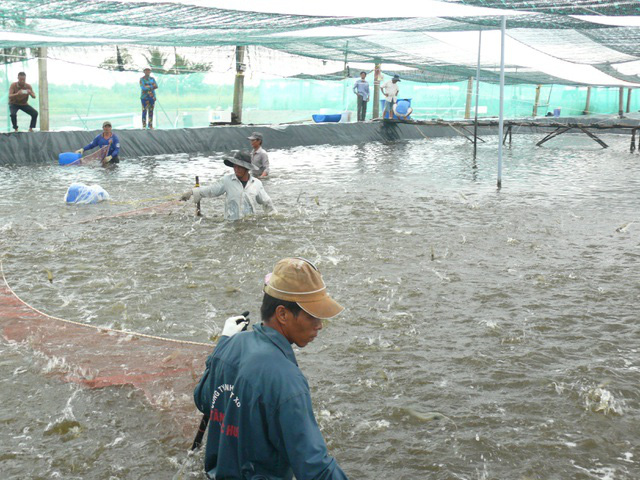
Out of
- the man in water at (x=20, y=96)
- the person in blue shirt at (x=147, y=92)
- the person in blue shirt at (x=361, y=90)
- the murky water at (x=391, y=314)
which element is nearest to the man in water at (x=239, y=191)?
the murky water at (x=391, y=314)

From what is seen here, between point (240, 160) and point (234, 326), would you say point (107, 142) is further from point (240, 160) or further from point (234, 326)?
point (234, 326)

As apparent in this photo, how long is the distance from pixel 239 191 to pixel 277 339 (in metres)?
7.09

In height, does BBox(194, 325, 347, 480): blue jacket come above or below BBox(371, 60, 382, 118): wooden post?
below

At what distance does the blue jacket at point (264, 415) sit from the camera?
7.20ft

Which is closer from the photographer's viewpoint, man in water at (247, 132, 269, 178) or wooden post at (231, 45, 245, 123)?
man in water at (247, 132, 269, 178)

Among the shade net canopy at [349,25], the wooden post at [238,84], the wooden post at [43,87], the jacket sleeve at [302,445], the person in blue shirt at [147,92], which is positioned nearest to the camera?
the jacket sleeve at [302,445]

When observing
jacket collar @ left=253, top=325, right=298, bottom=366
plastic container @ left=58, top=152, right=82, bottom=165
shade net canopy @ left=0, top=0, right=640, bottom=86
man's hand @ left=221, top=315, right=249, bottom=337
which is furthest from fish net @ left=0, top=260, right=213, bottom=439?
plastic container @ left=58, top=152, right=82, bottom=165

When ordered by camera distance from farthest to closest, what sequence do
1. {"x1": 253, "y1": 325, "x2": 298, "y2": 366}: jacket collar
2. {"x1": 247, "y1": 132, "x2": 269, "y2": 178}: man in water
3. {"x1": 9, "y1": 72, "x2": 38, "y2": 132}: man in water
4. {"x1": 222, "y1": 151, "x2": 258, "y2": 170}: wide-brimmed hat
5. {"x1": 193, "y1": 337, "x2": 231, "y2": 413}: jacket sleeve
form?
{"x1": 9, "y1": 72, "x2": 38, "y2": 132}: man in water < {"x1": 247, "y1": 132, "x2": 269, "y2": 178}: man in water < {"x1": 222, "y1": 151, "x2": 258, "y2": 170}: wide-brimmed hat < {"x1": 193, "y1": 337, "x2": 231, "y2": 413}: jacket sleeve < {"x1": 253, "y1": 325, "x2": 298, "y2": 366}: jacket collar

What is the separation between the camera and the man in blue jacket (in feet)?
7.22

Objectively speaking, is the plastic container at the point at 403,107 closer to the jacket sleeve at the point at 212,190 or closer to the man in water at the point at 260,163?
the man in water at the point at 260,163

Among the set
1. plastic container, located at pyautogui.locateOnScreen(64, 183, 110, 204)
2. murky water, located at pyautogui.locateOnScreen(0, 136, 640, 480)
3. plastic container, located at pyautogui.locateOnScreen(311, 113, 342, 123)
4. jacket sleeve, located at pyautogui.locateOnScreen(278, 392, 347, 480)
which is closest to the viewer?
jacket sleeve, located at pyautogui.locateOnScreen(278, 392, 347, 480)

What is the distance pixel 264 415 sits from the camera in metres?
2.27

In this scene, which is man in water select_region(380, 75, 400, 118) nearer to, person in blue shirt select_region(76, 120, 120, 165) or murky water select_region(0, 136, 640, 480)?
person in blue shirt select_region(76, 120, 120, 165)

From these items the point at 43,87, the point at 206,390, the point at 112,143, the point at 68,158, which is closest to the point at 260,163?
the point at 112,143
